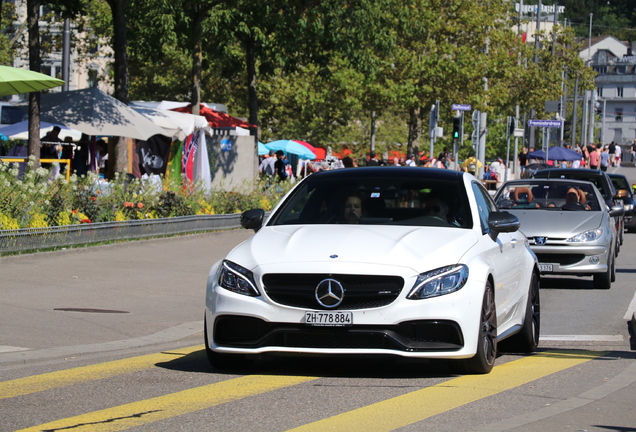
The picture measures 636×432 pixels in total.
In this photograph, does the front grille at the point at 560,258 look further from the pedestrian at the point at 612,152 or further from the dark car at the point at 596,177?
the pedestrian at the point at 612,152

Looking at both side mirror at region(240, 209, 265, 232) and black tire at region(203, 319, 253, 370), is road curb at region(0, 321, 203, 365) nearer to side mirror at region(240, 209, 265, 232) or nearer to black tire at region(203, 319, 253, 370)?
black tire at region(203, 319, 253, 370)

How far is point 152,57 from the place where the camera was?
28.1m

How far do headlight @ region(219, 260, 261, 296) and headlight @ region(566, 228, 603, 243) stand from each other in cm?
843

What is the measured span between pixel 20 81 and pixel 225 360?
35.2 ft

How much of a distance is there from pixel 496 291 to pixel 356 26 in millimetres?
→ 20624

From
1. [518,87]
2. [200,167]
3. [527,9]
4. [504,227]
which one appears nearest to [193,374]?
[504,227]

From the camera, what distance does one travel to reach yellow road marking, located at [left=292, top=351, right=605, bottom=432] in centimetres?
606

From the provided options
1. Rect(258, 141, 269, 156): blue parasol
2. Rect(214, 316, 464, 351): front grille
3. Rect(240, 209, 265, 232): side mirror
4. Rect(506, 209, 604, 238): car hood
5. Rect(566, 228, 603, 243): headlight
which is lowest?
Rect(214, 316, 464, 351): front grille

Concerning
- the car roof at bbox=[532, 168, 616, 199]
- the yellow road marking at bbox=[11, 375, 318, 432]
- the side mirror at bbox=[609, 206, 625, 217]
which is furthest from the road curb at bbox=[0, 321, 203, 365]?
the car roof at bbox=[532, 168, 616, 199]

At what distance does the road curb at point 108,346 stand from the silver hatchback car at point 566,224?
237 inches

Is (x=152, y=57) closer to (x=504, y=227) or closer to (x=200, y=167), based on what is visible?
(x=200, y=167)

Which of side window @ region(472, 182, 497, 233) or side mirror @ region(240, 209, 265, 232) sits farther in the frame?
side mirror @ region(240, 209, 265, 232)

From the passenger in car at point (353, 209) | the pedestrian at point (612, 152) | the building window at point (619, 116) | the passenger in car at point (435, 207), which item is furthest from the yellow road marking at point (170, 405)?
the building window at point (619, 116)

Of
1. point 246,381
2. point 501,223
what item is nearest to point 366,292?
point 246,381
